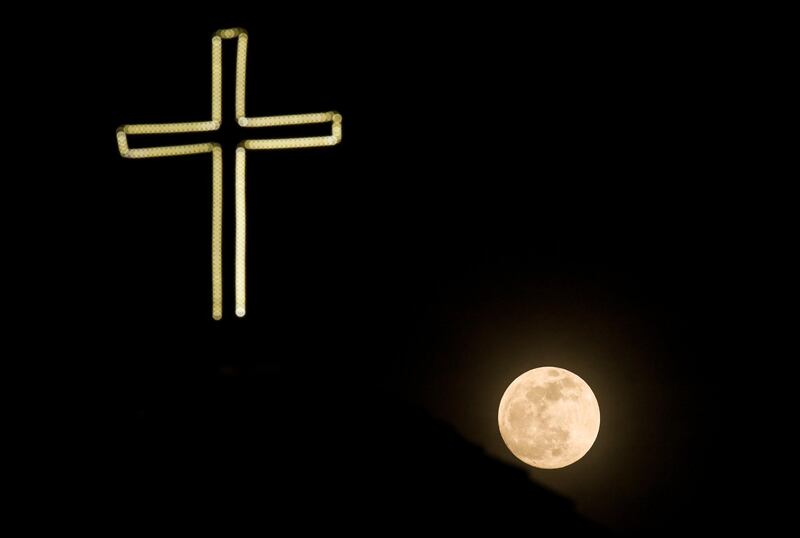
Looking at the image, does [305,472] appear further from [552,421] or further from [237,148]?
[552,421]

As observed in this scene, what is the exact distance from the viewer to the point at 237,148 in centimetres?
317

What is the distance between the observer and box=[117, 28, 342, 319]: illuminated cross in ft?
10.2

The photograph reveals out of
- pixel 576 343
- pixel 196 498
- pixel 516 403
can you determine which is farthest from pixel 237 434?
pixel 576 343

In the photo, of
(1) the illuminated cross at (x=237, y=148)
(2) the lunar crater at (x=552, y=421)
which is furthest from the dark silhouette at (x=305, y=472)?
(2) the lunar crater at (x=552, y=421)

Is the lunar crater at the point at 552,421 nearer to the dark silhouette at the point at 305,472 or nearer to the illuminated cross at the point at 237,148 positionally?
the dark silhouette at the point at 305,472

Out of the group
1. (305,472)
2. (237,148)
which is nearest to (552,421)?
(305,472)

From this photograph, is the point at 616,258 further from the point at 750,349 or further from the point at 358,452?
the point at 358,452

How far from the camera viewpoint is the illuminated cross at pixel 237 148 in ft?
10.2

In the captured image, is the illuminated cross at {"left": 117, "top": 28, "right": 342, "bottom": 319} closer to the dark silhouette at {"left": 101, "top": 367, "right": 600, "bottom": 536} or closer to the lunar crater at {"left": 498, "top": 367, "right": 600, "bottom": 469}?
the dark silhouette at {"left": 101, "top": 367, "right": 600, "bottom": 536}

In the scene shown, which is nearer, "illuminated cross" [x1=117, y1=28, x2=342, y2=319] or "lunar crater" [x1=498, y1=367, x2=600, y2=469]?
"illuminated cross" [x1=117, y1=28, x2=342, y2=319]

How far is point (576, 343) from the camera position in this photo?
13.9 ft

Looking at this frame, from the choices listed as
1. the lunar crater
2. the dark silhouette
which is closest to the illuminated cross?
the dark silhouette

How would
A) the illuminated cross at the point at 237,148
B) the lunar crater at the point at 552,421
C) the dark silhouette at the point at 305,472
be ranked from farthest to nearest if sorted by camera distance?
the lunar crater at the point at 552,421
the illuminated cross at the point at 237,148
the dark silhouette at the point at 305,472

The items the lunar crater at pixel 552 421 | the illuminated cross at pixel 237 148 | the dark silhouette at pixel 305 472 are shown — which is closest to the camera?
the dark silhouette at pixel 305 472
